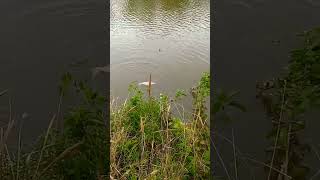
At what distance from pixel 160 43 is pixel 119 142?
538 mm

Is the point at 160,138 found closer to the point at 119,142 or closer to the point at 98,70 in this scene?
the point at 119,142

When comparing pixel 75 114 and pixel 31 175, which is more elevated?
pixel 75 114

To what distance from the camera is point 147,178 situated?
7.23 feet

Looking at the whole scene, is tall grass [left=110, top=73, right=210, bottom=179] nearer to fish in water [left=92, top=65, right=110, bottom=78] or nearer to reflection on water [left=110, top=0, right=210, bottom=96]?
reflection on water [left=110, top=0, right=210, bottom=96]

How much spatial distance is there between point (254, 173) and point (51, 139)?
765 mm

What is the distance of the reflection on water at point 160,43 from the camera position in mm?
2582

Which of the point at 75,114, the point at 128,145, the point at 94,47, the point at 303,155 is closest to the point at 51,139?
the point at 75,114

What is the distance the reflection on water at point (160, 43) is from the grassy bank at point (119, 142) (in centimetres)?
8

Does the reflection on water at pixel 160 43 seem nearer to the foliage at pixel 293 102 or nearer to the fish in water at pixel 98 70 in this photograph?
the fish in water at pixel 98 70

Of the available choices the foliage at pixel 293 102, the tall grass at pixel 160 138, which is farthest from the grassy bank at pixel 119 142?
the foliage at pixel 293 102

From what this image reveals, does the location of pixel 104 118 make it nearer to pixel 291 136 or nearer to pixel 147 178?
pixel 147 178

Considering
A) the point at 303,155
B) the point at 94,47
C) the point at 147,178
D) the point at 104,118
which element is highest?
the point at 94,47

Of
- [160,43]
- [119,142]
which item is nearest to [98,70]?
[119,142]

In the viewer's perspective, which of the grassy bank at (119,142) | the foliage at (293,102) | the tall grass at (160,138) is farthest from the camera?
the tall grass at (160,138)
